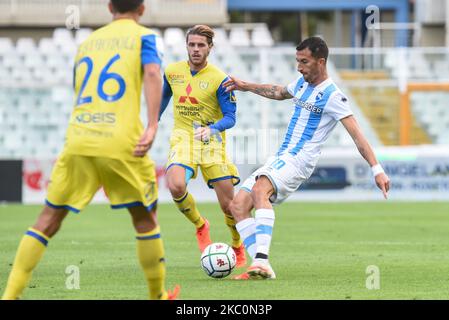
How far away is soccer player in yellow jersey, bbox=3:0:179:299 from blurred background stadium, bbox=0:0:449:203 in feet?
51.4

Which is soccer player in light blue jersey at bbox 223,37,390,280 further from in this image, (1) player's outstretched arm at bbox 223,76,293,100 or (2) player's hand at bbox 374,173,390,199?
(2) player's hand at bbox 374,173,390,199

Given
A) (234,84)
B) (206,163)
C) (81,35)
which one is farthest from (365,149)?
(81,35)

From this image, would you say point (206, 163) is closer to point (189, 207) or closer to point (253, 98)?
point (189, 207)

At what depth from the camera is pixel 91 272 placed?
34.8 feet

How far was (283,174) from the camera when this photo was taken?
33.1ft

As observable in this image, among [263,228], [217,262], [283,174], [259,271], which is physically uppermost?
[283,174]

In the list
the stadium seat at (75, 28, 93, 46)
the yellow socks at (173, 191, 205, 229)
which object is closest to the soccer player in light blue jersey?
the yellow socks at (173, 191, 205, 229)

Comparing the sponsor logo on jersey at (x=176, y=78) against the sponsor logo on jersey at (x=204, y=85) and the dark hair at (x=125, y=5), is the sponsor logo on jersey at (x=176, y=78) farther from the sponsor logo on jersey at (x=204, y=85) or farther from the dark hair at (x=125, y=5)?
the dark hair at (x=125, y=5)

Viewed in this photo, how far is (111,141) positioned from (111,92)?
0.33 meters

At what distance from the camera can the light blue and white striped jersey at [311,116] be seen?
10.0 m

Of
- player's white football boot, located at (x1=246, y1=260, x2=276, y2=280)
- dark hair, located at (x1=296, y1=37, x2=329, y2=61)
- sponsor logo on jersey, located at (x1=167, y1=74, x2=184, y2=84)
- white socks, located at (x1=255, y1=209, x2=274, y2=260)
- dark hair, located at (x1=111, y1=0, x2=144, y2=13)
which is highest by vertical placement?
sponsor logo on jersey, located at (x1=167, y1=74, x2=184, y2=84)

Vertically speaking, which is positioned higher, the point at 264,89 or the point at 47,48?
the point at 47,48

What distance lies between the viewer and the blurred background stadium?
23672 millimetres

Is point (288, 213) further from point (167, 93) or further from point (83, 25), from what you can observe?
point (83, 25)
